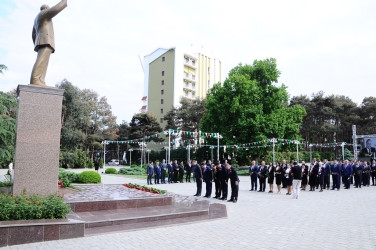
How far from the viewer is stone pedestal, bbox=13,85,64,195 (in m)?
8.27

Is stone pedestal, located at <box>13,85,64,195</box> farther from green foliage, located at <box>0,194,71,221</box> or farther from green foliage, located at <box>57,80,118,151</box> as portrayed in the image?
green foliage, located at <box>57,80,118,151</box>

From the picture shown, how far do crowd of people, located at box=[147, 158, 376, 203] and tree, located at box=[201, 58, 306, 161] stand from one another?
38.7 ft

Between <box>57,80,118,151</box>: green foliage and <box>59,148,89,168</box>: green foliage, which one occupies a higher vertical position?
<box>57,80,118,151</box>: green foliage

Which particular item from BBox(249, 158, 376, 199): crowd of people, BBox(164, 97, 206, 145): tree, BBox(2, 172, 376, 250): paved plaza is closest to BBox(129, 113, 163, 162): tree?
BBox(164, 97, 206, 145): tree

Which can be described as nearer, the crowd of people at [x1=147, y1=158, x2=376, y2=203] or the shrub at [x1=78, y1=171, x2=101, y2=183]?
the crowd of people at [x1=147, y1=158, x2=376, y2=203]

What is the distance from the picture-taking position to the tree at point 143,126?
1955 inches

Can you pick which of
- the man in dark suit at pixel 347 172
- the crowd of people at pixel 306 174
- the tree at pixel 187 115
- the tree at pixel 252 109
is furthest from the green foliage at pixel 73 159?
the man in dark suit at pixel 347 172

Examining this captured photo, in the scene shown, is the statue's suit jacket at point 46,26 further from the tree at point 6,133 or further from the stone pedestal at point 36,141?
the tree at point 6,133

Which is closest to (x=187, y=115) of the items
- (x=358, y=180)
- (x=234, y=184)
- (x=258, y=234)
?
(x=358, y=180)

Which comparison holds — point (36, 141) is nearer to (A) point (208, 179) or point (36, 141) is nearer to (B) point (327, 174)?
(A) point (208, 179)

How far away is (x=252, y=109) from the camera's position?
32188mm

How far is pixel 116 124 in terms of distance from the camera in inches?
2552

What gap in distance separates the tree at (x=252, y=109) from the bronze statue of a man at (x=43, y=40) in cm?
2467

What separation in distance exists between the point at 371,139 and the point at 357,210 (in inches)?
1038
